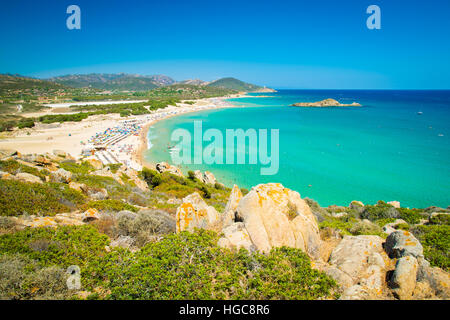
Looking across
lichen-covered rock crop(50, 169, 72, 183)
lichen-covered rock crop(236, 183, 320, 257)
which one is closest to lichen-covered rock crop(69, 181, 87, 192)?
lichen-covered rock crop(50, 169, 72, 183)

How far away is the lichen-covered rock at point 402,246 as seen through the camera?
5.39m

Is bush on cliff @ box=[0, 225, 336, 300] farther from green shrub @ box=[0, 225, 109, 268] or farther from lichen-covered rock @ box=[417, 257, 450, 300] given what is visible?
lichen-covered rock @ box=[417, 257, 450, 300]

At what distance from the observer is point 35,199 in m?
8.35

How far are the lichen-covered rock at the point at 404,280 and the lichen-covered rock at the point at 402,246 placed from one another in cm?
83

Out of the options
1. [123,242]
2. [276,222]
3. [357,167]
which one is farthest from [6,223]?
[357,167]

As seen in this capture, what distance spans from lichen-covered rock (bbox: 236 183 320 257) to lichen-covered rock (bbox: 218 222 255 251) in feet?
0.53

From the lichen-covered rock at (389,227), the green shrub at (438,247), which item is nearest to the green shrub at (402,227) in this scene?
Answer: the lichen-covered rock at (389,227)

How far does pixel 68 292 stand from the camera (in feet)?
13.6

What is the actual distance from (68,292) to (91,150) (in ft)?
122

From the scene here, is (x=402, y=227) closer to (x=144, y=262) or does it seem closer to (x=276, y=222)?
(x=276, y=222)

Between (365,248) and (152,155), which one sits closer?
(365,248)

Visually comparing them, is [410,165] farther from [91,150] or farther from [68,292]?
[91,150]

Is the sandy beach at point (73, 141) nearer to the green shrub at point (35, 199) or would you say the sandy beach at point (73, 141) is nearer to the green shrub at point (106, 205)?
the green shrub at point (35, 199)

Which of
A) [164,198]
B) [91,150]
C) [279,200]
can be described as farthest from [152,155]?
[279,200]
